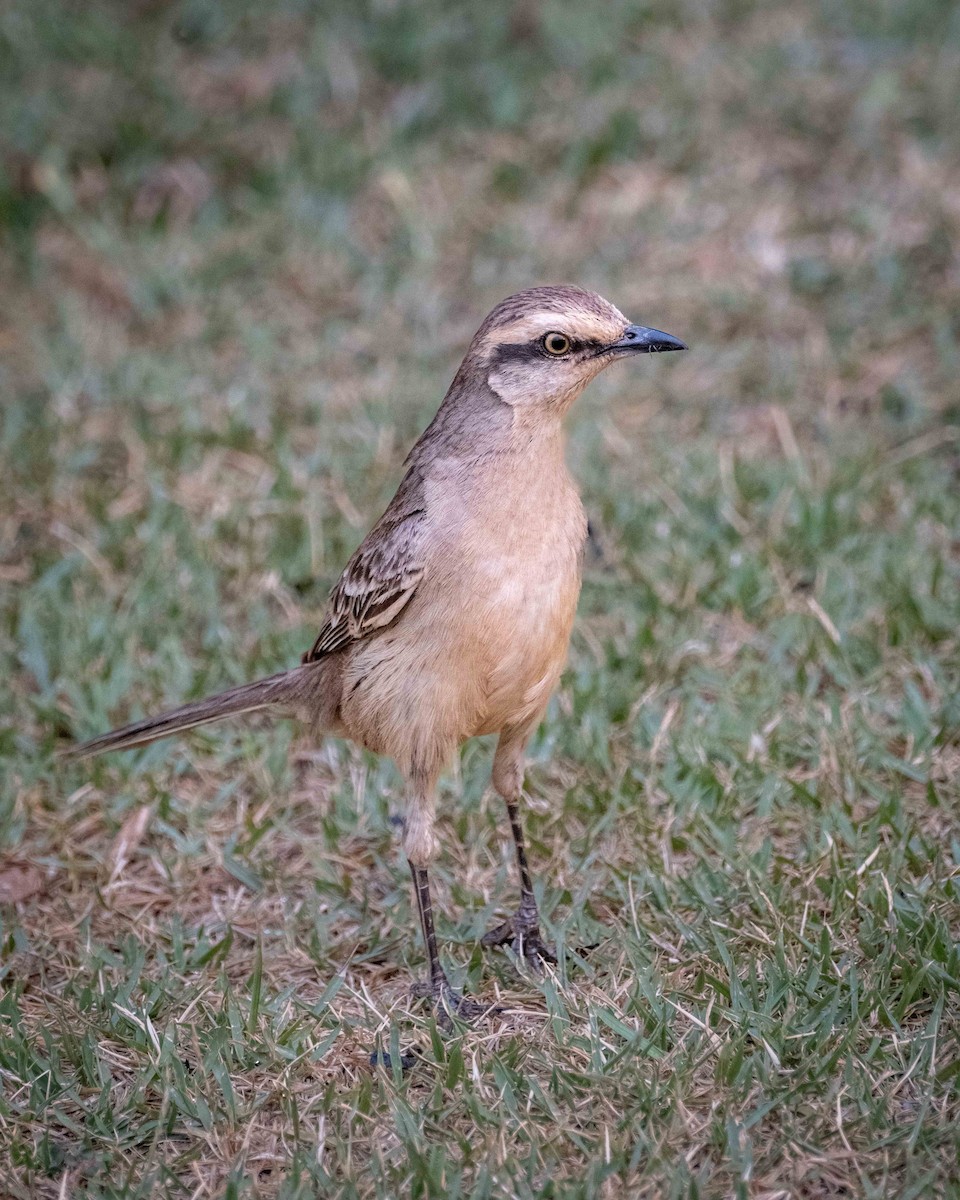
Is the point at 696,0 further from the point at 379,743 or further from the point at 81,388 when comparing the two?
the point at 379,743

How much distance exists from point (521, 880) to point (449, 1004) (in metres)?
0.54

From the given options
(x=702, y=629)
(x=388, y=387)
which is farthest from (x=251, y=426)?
(x=702, y=629)

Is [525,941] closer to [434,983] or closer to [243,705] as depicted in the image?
[434,983]

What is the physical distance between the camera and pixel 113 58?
9.71 m

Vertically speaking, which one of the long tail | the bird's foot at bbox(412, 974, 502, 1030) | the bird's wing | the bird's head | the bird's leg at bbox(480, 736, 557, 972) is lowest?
the bird's foot at bbox(412, 974, 502, 1030)

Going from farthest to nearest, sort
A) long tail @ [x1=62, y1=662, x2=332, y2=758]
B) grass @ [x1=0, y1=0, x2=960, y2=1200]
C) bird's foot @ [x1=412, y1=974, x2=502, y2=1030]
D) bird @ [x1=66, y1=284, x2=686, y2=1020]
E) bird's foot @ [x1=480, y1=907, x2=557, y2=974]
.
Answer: long tail @ [x1=62, y1=662, x2=332, y2=758]
bird's foot @ [x1=480, y1=907, x2=557, y2=974]
bird's foot @ [x1=412, y1=974, x2=502, y2=1030]
bird @ [x1=66, y1=284, x2=686, y2=1020]
grass @ [x1=0, y1=0, x2=960, y2=1200]

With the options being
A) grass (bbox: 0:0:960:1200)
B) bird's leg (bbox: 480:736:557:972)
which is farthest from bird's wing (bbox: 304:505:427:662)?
grass (bbox: 0:0:960:1200)

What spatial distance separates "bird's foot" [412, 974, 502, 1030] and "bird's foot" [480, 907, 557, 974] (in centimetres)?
24

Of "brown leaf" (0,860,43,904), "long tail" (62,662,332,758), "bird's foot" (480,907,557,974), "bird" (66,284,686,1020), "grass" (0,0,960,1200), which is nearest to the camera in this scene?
"grass" (0,0,960,1200)

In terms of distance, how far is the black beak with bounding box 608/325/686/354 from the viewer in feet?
14.4

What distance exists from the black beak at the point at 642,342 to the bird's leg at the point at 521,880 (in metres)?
1.29

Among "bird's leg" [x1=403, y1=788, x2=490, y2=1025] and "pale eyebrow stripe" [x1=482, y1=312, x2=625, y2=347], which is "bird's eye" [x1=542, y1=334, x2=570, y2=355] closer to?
"pale eyebrow stripe" [x1=482, y1=312, x2=625, y2=347]

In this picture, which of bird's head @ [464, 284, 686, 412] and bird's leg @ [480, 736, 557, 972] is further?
bird's leg @ [480, 736, 557, 972]

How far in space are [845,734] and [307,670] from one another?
1.98 m
